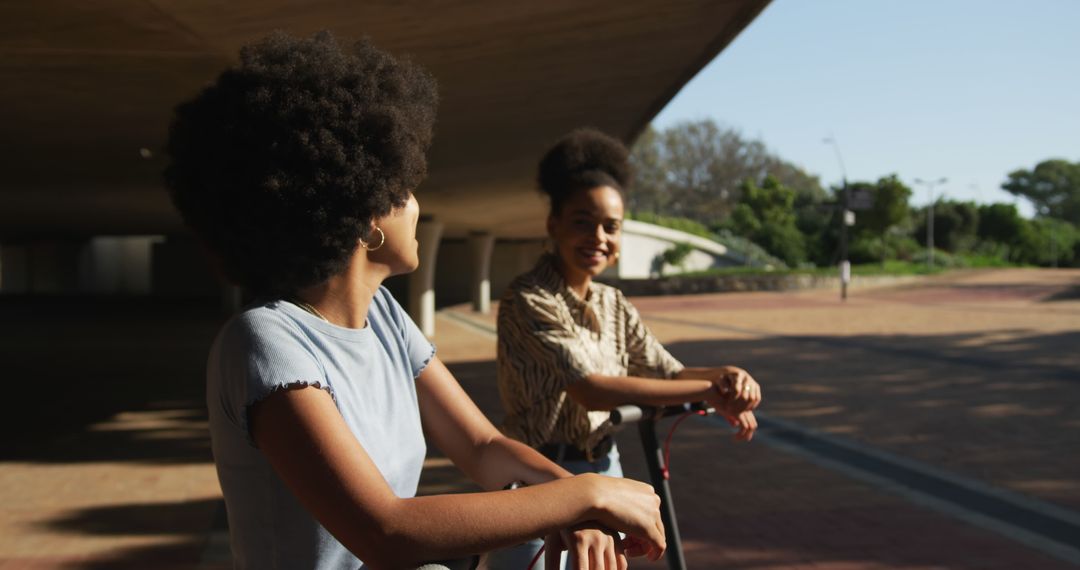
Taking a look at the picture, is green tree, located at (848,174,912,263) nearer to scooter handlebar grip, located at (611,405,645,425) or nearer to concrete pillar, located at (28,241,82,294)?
concrete pillar, located at (28,241,82,294)

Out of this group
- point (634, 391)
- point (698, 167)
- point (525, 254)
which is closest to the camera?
point (634, 391)

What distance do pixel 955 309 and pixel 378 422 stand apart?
25.6m

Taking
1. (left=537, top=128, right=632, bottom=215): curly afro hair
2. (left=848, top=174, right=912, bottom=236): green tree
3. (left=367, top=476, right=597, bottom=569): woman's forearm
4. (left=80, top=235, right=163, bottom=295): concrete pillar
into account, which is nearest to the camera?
(left=367, top=476, right=597, bottom=569): woman's forearm

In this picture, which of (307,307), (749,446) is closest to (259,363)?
(307,307)

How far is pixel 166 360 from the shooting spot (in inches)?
569

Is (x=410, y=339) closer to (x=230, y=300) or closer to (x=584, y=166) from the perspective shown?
(x=584, y=166)

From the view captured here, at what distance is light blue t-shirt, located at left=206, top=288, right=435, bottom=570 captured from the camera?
1.24 metres

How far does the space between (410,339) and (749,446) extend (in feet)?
20.8

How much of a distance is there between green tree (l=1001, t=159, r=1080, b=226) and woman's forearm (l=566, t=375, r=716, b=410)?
11403 cm

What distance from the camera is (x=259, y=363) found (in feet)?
4.04

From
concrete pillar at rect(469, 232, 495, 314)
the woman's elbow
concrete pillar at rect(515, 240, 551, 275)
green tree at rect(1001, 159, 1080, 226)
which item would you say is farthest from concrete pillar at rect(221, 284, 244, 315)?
green tree at rect(1001, 159, 1080, 226)

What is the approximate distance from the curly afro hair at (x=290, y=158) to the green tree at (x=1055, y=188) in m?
115

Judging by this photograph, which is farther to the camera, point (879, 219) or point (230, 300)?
point (879, 219)

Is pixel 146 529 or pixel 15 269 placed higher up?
pixel 15 269
